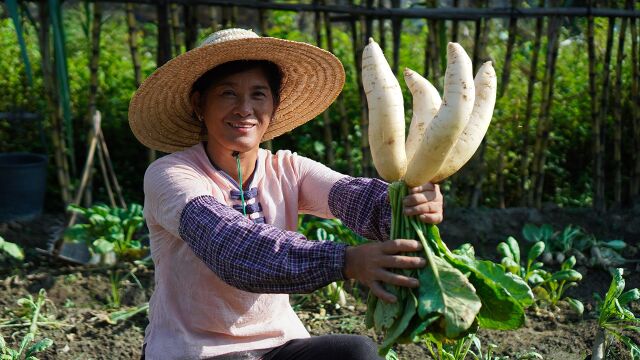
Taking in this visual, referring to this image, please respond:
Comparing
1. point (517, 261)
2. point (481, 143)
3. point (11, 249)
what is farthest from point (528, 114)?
point (11, 249)

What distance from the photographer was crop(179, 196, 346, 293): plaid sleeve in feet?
6.23

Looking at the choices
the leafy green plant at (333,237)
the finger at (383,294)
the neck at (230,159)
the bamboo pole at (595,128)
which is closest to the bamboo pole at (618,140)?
the bamboo pole at (595,128)

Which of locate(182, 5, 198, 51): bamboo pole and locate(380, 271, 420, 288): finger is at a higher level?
locate(182, 5, 198, 51): bamboo pole

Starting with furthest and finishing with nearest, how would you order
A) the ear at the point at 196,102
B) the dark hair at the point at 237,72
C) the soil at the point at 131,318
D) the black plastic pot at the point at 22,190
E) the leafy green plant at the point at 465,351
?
the black plastic pot at the point at 22,190, the soil at the point at 131,318, the leafy green plant at the point at 465,351, the ear at the point at 196,102, the dark hair at the point at 237,72

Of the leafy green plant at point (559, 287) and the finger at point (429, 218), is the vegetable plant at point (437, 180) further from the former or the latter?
the leafy green plant at point (559, 287)

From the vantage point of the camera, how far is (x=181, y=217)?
2.09 meters

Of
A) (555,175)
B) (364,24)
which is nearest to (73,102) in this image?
(364,24)

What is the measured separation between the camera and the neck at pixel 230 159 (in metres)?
2.47

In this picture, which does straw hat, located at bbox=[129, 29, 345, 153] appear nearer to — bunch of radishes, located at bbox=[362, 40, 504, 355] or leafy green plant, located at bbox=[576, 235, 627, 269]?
bunch of radishes, located at bbox=[362, 40, 504, 355]

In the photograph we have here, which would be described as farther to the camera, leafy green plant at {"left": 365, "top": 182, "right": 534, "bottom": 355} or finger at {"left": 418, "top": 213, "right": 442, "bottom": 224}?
finger at {"left": 418, "top": 213, "right": 442, "bottom": 224}

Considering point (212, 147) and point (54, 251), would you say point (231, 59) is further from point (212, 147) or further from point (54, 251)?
point (54, 251)

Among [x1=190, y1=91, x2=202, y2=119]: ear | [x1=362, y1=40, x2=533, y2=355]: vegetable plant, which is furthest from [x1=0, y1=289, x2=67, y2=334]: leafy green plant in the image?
[x1=362, y1=40, x2=533, y2=355]: vegetable plant

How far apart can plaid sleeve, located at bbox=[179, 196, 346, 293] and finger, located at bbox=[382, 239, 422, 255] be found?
94 mm

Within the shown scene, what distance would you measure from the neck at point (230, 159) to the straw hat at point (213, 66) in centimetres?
17
